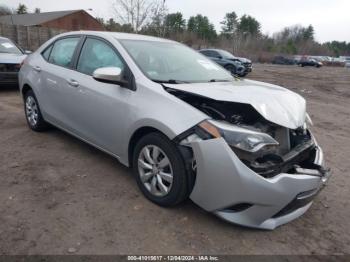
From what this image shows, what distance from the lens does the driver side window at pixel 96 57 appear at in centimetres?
367

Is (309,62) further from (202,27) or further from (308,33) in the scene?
(308,33)

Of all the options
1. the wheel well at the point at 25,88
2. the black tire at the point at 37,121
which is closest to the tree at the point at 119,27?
the wheel well at the point at 25,88

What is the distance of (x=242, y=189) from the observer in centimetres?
256

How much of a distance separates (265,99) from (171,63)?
130cm

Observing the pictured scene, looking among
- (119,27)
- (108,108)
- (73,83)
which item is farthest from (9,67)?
(119,27)

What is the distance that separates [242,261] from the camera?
2527mm

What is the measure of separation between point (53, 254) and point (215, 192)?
1336 millimetres

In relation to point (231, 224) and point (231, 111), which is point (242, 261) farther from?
point (231, 111)

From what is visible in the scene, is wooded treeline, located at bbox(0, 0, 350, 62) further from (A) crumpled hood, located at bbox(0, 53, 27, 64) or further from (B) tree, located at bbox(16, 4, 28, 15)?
(A) crumpled hood, located at bbox(0, 53, 27, 64)

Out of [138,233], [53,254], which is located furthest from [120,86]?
[53,254]

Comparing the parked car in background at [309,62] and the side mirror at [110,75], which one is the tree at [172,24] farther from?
the parked car in background at [309,62]

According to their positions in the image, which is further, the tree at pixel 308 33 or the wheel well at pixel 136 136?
the tree at pixel 308 33

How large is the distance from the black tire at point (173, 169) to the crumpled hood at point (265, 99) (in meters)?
0.52

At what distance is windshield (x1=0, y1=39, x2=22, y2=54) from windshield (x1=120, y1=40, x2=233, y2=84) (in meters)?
7.27
